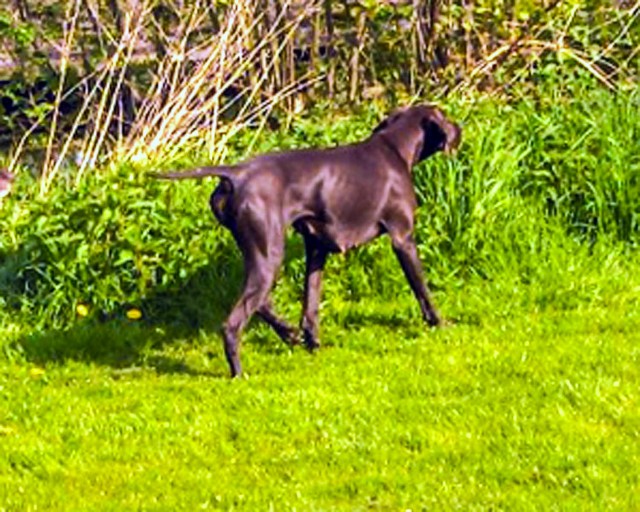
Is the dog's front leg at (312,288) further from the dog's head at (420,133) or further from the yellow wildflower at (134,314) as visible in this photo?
the yellow wildflower at (134,314)

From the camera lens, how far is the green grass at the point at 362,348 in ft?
20.5

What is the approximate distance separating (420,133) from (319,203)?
818 mm

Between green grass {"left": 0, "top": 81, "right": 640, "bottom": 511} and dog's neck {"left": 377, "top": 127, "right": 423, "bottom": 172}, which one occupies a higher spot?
dog's neck {"left": 377, "top": 127, "right": 423, "bottom": 172}

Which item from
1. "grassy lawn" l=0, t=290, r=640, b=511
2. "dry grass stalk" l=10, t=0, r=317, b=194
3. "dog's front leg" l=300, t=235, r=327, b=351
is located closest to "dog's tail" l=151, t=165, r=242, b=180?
"dog's front leg" l=300, t=235, r=327, b=351

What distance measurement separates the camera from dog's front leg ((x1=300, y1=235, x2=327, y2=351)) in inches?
322

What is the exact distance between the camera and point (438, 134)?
8.37 meters

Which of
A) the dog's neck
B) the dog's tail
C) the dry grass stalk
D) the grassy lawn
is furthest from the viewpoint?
the dry grass stalk

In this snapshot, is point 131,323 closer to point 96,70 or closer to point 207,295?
point 207,295

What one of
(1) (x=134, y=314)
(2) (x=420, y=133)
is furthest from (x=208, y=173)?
(1) (x=134, y=314)

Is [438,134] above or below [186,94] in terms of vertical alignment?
above

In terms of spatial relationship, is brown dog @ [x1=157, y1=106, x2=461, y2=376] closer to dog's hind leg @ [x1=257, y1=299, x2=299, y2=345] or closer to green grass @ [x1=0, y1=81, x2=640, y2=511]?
dog's hind leg @ [x1=257, y1=299, x2=299, y2=345]

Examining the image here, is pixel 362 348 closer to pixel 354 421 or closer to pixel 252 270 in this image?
pixel 252 270

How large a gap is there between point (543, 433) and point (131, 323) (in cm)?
308

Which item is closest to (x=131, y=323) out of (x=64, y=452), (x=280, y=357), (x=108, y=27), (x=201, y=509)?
(x=280, y=357)
